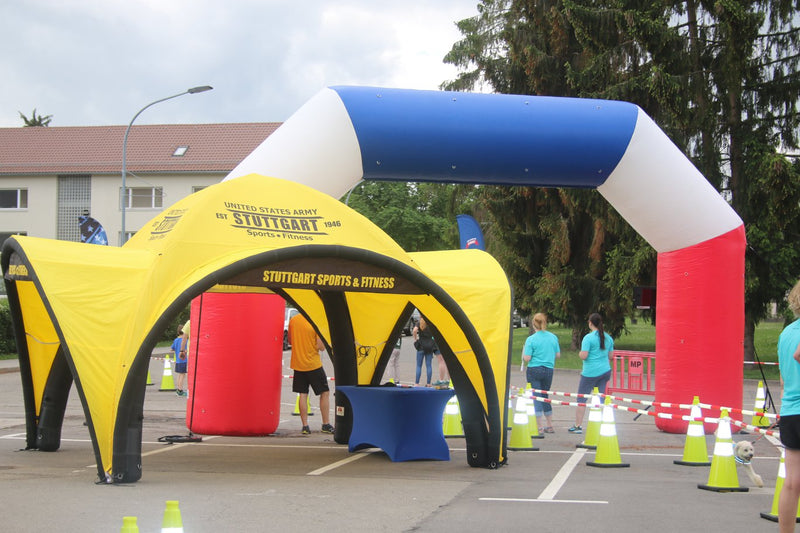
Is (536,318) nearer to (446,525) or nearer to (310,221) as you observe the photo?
(310,221)

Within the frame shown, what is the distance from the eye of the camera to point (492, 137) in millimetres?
12859

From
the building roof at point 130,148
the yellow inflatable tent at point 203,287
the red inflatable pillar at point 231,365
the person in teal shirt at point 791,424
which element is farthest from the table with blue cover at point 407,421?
the building roof at point 130,148

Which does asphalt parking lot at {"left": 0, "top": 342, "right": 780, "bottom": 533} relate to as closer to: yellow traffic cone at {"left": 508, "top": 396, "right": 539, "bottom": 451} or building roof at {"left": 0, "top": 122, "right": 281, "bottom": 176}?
yellow traffic cone at {"left": 508, "top": 396, "right": 539, "bottom": 451}

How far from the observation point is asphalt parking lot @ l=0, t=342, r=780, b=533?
25.1ft

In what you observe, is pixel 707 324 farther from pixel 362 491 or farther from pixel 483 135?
pixel 362 491

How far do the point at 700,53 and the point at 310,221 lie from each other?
67.0ft

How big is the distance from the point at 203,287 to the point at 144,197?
46.4 m

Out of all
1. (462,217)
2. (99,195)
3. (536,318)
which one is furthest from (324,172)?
(99,195)

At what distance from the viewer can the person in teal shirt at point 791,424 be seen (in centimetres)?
627

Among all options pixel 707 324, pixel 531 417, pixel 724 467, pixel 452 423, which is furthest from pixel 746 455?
pixel 452 423

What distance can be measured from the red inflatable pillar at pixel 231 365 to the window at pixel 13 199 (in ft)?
150

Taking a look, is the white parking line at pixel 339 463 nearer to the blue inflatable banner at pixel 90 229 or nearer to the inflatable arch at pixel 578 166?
the inflatable arch at pixel 578 166

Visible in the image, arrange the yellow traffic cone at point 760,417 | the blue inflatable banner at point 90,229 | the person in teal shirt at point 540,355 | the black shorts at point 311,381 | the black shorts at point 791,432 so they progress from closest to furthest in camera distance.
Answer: the black shorts at point 791,432
the black shorts at point 311,381
the person in teal shirt at point 540,355
the yellow traffic cone at point 760,417
the blue inflatable banner at point 90,229

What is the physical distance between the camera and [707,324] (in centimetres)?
1386
